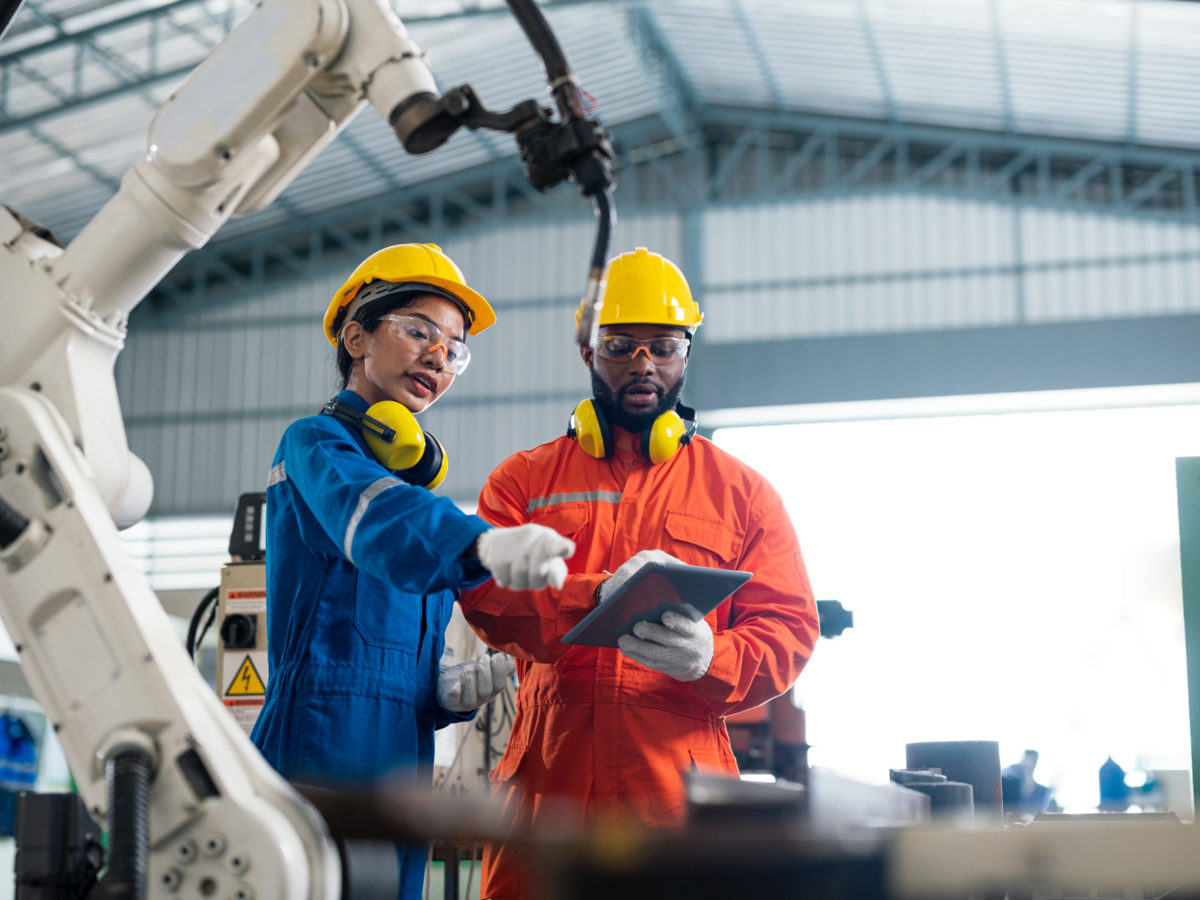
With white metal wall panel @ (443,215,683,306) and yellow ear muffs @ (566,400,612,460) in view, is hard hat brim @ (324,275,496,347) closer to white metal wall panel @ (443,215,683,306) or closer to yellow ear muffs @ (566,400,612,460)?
yellow ear muffs @ (566,400,612,460)

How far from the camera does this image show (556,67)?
1867mm

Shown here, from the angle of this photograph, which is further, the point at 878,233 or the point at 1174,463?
the point at 878,233

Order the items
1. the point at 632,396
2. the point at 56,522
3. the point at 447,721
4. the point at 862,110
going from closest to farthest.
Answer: the point at 56,522 → the point at 447,721 → the point at 632,396 → the point at 862,110

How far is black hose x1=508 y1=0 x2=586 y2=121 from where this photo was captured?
1.85m

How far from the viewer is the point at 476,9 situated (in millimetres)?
11773

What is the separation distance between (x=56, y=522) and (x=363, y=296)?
1071 millimetres

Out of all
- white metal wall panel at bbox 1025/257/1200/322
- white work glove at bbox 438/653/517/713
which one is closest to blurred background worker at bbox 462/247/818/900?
white work glove at bbox 438/653/517/713

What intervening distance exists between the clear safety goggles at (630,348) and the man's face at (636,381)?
0.01m

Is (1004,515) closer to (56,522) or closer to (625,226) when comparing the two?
(625,226)

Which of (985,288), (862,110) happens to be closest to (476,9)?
(862,110)

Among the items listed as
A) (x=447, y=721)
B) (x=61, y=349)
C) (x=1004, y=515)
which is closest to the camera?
(x=61, y=349)

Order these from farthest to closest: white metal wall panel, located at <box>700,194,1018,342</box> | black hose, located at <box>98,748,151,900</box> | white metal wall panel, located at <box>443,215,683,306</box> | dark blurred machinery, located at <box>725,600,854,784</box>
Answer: white metal wall panel, located at <box>443,215,683,306</box> → white metal wall panel, located at <box>700,194,1018,342</box> → dark blurred machinery, located at <box>725,600,854,784</box> → black hose, located at <box>98,748,151,900</box>

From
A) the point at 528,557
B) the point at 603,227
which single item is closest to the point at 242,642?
the point at 528,557

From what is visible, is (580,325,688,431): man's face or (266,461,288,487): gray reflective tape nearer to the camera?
(266,461,288,487): gray reflective tape
